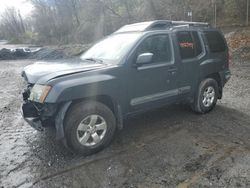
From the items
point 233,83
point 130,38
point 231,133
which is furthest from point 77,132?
point 233,83

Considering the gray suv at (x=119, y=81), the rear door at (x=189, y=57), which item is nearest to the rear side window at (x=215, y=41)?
the gray suv at (x=119, y=81)

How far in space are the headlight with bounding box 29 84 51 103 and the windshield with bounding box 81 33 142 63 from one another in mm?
1221

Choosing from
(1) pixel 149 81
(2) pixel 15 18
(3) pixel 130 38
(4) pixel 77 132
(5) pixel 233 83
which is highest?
(2) pixel 15 18

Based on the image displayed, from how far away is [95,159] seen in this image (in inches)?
159

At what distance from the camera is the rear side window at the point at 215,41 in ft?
18.8

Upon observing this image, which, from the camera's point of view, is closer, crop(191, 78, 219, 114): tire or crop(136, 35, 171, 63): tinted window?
crop(136, 35, 171, 63): tinted window

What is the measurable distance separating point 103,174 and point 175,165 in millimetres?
1007

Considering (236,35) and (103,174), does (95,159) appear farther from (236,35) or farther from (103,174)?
(236,35)

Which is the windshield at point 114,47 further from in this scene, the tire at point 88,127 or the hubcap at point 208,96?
the hubcap at point 208,96

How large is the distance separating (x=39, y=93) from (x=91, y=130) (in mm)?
940

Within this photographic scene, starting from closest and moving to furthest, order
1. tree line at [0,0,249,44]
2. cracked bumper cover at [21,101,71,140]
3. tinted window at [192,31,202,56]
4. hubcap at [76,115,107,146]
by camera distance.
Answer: cracked bumper cover at [21,101,71,140], hubcap at [76,115,107,146], tinted window at [192,31,202,56], tree line at [0,0,249,44]

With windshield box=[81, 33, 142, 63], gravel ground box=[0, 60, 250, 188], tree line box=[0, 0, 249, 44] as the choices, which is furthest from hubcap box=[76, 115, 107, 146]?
tree line box=[0, 0, 249, 44]

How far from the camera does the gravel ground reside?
3.49m

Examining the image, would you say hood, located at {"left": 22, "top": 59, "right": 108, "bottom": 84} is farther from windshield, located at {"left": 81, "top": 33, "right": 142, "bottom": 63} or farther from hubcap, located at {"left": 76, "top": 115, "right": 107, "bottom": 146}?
hubcap, located at {"left": 76, "top": 115, "right": 107, "bottom": 146}
